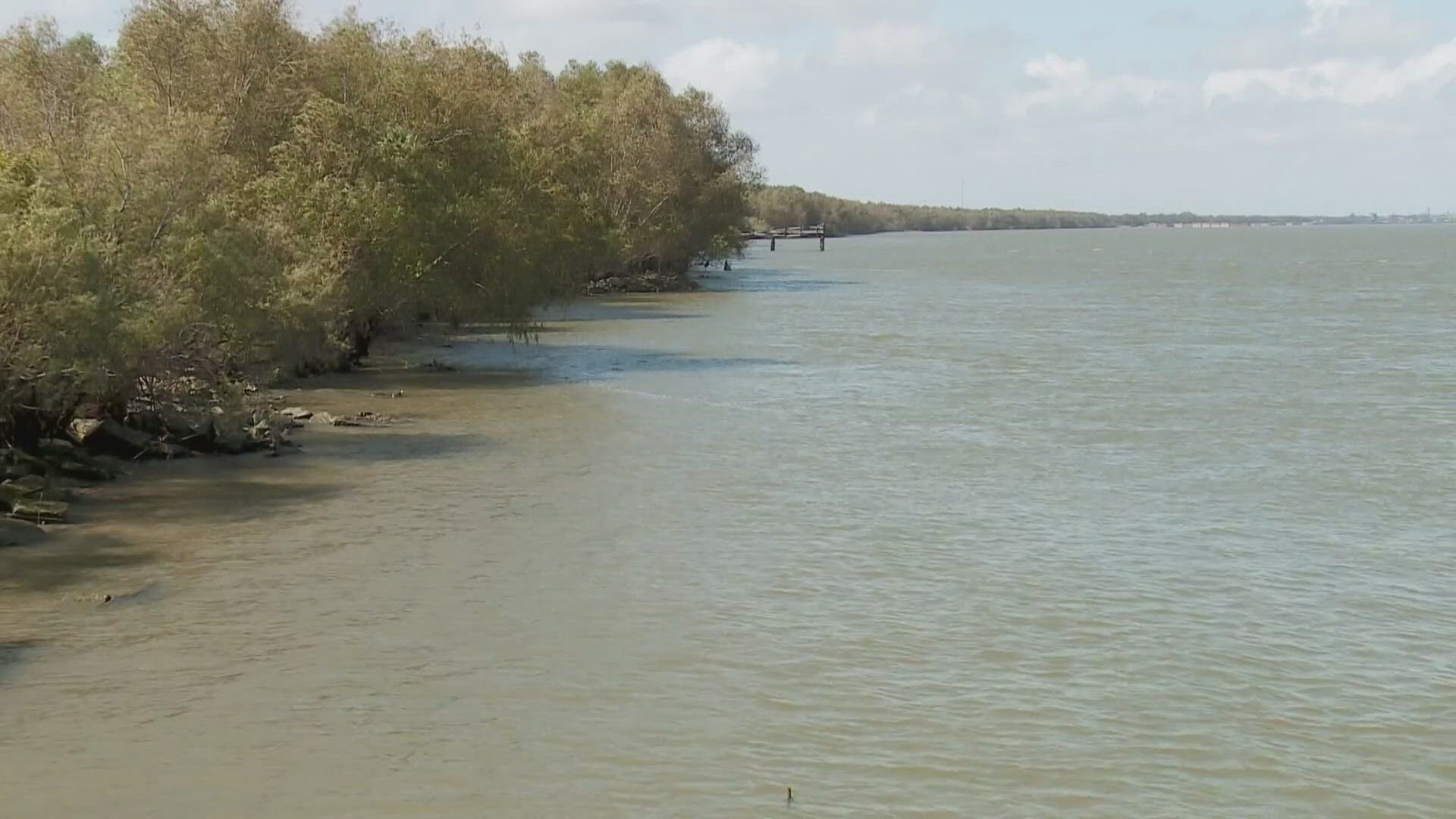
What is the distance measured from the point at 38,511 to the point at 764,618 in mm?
11644

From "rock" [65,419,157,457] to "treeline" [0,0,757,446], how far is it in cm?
46

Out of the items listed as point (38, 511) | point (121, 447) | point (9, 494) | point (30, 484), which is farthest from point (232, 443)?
point (38, 511)

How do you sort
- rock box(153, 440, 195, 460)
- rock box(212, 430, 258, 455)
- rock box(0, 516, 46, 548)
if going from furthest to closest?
rock box(212, 430, 258, 455) → rock box(153, 440, 195, 460) → rock box(0, 516, 46, 548)

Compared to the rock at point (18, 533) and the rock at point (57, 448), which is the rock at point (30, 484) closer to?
the rock at point (18, 533)

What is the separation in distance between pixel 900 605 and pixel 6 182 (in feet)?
51.5

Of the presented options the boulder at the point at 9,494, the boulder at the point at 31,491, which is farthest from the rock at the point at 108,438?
the boulder at the point at 9,494

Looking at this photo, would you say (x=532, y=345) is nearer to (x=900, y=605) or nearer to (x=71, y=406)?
(x=71, y=406)

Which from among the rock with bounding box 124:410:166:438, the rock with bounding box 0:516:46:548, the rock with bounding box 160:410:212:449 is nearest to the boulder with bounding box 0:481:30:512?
the rock with bounding box 0:516:46:548

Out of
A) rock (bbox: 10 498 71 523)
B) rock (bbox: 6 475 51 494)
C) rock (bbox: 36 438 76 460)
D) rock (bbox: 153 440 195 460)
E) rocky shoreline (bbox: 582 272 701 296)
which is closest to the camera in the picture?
rock (bbox: 10 498 71 523)

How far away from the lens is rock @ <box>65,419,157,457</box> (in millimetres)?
27828

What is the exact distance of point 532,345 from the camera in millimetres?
54281

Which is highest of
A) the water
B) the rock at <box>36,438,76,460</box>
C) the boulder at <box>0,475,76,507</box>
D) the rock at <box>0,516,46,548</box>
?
the rock at <box>36,438,76,460</box>

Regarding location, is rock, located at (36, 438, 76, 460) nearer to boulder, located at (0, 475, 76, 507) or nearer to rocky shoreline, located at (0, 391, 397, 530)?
rocky shoreline, located at (0, 391, 397, 530)

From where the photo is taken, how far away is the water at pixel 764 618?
43.6ft
